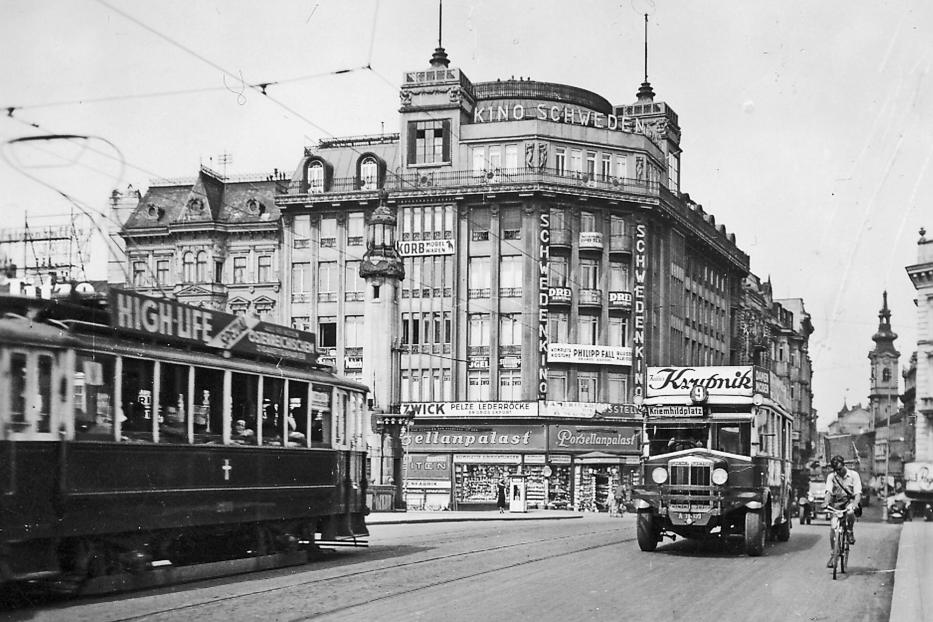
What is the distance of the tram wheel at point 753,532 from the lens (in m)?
20.5

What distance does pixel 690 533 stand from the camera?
2130 cm

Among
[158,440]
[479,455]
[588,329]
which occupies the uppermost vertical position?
[588,329]

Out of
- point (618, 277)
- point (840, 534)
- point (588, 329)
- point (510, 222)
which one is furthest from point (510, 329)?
point (840, 534)

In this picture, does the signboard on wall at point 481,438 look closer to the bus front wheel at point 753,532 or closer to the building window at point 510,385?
the building window at point 510,385

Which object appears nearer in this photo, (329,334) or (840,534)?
(840,534)

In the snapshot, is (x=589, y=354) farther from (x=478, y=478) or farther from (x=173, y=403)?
(x=173, y=403)

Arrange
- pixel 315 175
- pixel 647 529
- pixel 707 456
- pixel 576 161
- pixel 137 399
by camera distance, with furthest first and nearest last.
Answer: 1. pixel 315 175
2. pixel 576 161
3. pixel 647 529
4. pixel 707 456
5. pixel 137 399

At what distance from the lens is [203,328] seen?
16.4 meters

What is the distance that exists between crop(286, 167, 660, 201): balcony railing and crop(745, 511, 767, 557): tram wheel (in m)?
42.4

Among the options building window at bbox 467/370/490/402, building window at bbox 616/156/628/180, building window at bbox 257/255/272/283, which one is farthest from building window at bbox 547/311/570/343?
building window at bbox 257/255/272/283

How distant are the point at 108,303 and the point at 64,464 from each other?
208cm

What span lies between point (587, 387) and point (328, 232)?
1690cm

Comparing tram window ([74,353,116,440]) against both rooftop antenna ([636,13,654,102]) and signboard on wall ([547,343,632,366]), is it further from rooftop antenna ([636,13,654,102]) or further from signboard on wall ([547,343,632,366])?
rooftop antenna ([636,13,654,102])

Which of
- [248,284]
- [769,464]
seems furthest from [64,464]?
[248,284]
